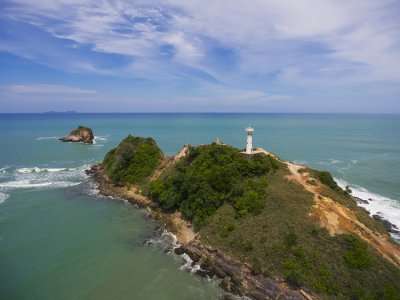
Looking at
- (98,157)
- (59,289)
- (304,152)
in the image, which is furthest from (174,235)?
(304,152)

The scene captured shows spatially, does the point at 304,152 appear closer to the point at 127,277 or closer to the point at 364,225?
the point at 364,225

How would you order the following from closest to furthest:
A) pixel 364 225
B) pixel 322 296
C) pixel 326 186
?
pixel 322 296
pixel 364 225
pixel 326 186

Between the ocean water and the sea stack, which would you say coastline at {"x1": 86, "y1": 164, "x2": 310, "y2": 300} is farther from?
the sea stack

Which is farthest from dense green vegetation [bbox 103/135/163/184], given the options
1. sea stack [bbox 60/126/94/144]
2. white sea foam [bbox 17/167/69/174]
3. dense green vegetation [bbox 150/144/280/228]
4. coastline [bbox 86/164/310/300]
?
sea stack [bbox 60/126/94/144]

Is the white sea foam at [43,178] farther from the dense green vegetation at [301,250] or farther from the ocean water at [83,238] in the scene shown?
the dense green vegetation at [301,250]

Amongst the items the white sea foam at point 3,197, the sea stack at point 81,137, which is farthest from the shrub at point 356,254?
the sea stack at point 81,137

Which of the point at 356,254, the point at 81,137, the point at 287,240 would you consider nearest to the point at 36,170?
the point at 81,137
